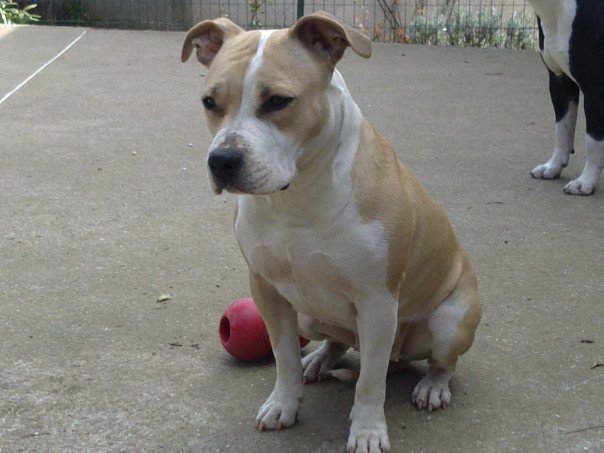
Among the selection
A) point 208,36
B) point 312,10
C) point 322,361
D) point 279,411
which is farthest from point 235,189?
point 312,10

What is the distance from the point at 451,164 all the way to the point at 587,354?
9.56ft

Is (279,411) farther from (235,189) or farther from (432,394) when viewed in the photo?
(235,189)

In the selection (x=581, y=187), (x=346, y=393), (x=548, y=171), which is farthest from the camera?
(x=548, y=171)

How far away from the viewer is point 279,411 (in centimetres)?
299

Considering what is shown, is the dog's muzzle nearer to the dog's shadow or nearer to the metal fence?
the dog's shadow

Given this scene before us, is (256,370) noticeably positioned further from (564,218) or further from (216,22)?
(564,218)

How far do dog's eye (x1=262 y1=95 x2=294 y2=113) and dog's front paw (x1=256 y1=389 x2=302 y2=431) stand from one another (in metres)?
1.00

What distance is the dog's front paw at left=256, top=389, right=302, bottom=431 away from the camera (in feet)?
9.79

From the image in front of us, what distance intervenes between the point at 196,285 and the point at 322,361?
964 millimetres

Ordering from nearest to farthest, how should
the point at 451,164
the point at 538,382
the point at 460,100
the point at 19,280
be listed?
the point at 538,382 → the point at 19,280 → the point at 451,164 → the point at 460,100

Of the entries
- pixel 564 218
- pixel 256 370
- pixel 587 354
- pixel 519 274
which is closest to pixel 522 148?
pixel 564 218

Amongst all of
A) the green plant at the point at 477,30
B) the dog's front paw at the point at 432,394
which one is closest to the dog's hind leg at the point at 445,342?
the dog's front paw at the point at 432,394

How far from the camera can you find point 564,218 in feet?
17.1

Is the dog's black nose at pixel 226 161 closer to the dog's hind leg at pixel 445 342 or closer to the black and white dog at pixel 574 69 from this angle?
the dog's hind leg at pixel 445 342
